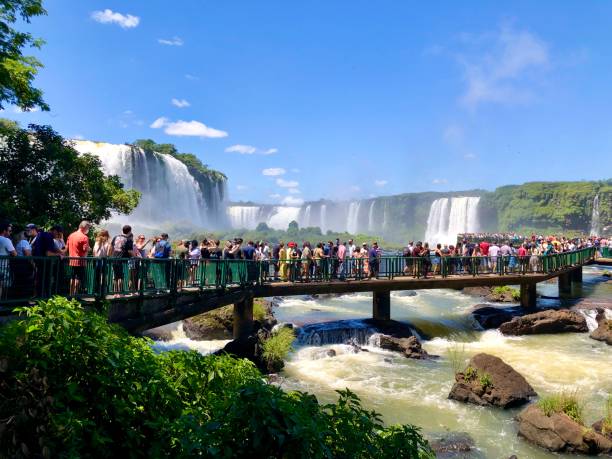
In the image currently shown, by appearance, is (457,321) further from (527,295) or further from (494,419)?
(494,419)

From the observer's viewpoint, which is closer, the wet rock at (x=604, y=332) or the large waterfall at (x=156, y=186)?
the wet rock at (x=604, y=332)

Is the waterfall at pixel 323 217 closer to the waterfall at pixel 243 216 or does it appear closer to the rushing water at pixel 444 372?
the waterfall at pixel 243 216

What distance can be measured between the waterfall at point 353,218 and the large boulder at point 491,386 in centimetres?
9321

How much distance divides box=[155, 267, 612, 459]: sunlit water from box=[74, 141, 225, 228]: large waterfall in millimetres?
37028

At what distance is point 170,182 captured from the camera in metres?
63.5

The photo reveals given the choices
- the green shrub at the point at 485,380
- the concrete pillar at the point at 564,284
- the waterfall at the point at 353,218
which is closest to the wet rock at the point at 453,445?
the green shrub at the point at 485,380

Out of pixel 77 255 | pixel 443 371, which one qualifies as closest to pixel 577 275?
pixel 443 371

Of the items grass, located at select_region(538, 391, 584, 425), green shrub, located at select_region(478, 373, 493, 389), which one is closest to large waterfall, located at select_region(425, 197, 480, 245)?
green shrub, located at select_region(478, 373, 493, 389)

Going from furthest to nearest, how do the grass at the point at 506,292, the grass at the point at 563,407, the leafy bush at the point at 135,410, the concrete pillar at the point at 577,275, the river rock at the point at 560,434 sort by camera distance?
the concrete pillar at the point at 577,275 < the grass at the point at 506,292 < the grass at the point at 563,407 < the river rock at the point at 560,434 < the leafy bush at the point at 135,410

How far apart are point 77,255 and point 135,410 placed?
17.6 ft

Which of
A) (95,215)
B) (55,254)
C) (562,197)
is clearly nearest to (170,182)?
(95,215)

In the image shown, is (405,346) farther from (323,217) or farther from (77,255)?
(323,217)

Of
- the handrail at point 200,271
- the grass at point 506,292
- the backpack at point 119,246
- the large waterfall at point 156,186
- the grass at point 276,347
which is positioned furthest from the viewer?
the large waterfall at point 156,186

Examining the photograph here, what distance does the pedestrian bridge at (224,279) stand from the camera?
790 cm
